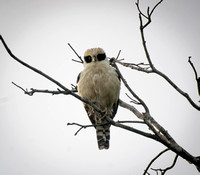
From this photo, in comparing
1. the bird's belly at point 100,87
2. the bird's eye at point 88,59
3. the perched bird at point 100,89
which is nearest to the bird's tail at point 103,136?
the perched bird at point 100,89

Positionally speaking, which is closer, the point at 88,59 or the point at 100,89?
the point at 100,89

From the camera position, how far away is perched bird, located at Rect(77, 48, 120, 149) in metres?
5.17

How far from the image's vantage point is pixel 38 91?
9.62 ft

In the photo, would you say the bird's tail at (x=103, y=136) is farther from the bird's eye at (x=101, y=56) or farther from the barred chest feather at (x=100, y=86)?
the bird's eye at (x=101, y=56)

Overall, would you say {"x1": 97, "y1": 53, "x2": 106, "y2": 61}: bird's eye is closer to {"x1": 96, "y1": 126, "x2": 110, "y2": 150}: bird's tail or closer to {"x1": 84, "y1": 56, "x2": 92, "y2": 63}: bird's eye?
{"x1": 84, "y1": 56, "x2": 92, "y2": 63}: bird's eye

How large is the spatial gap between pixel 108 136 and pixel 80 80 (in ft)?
4.31

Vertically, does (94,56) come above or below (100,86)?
above

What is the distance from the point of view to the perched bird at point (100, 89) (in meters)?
5.17

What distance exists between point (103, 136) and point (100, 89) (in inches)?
42.0

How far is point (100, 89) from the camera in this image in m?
5.18

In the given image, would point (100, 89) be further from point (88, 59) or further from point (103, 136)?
point (103, 136)

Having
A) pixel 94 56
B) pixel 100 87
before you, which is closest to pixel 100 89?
pixel 100 87

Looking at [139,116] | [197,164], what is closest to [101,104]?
[139,116]

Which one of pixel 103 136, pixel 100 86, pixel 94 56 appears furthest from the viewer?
pixel 94 56
